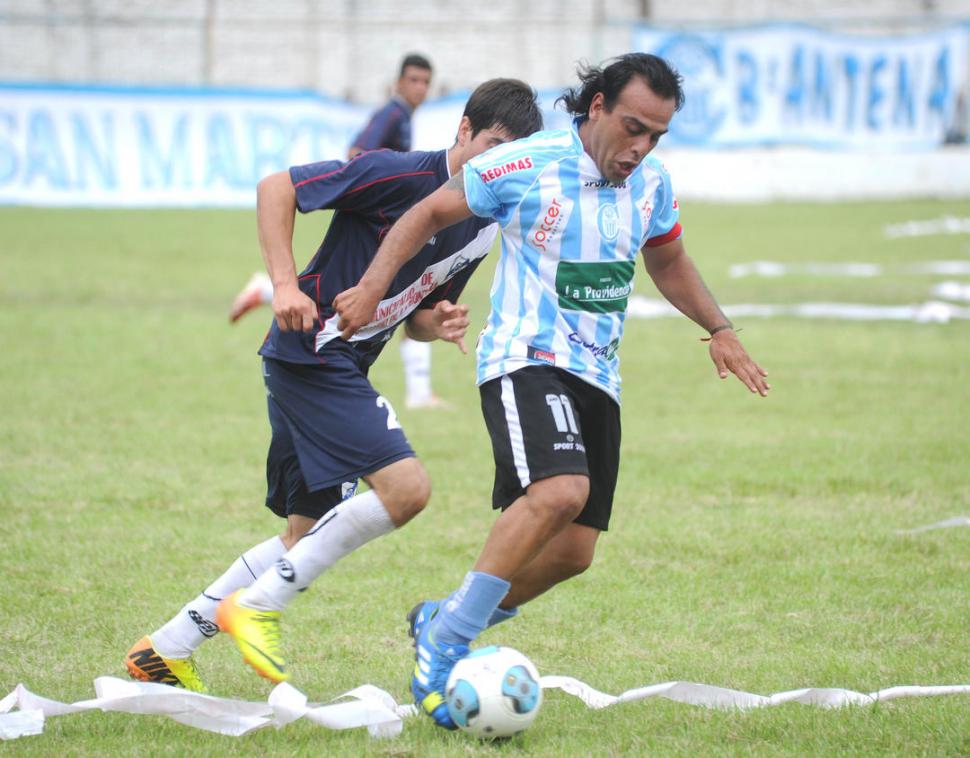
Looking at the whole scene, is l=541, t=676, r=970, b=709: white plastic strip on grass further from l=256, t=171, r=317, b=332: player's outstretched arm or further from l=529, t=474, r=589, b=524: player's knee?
l=256, t=171, r=317, b=332: player's outstretched arm

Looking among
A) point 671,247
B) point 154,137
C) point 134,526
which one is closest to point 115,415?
point 134,526

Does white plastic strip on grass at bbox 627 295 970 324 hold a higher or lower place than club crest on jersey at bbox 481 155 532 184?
lower

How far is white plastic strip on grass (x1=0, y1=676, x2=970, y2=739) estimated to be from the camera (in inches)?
158

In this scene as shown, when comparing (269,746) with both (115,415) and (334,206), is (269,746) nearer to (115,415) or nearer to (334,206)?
(334,206)

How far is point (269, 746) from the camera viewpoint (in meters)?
3.89

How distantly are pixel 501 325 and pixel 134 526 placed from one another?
3.03 metres

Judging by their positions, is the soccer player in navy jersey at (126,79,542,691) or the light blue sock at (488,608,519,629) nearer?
the soccer player in navy jersey at (126,79,542,691)

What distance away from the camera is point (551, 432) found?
162 inches

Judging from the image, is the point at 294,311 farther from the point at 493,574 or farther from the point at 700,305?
the point at 700,305

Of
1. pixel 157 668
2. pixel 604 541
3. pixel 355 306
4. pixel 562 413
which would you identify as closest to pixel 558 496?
pixel 562 413

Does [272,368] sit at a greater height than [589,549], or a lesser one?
greater

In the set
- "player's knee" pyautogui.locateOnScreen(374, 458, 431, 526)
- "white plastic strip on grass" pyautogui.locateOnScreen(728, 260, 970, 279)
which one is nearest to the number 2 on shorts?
"player's knee" pyautogui.locateOnScreen(374, 458, 431, 526)

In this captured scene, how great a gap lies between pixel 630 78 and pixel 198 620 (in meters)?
2.27

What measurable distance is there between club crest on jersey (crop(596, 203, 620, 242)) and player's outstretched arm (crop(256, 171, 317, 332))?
949mm
